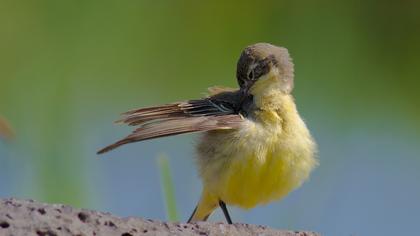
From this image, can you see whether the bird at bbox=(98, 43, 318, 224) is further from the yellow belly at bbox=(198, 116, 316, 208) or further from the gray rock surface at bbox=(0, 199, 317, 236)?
the gray rock surface at bbox=(0, 199, 317, 236)

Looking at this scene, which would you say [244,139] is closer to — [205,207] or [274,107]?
[274,107]

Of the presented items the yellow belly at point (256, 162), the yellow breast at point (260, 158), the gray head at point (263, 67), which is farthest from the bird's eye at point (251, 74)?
the yellow belly at point (256, 162)

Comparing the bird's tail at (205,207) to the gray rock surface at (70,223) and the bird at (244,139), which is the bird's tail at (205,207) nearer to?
the bird at (244,139)

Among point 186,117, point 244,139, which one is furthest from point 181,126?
point 244,139

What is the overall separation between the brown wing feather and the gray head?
310 mm

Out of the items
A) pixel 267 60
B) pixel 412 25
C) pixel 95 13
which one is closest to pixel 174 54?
pixel 95 13

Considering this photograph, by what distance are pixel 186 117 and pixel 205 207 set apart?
490 millimetres

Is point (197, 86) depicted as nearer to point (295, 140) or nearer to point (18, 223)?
point (295, 140)

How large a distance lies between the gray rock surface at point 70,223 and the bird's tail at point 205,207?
1.85 meters

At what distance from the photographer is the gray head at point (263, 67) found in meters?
5.95

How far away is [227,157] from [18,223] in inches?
80.6

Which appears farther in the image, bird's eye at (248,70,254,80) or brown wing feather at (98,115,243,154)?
bird's eye at (248,70,254,80)

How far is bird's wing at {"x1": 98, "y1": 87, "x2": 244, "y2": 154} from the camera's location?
17.5 ft

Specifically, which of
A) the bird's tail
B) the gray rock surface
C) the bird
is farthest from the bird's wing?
the gray rock surface
